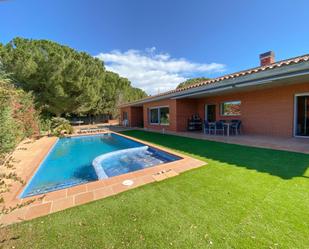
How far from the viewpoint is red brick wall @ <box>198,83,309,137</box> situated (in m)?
9.28

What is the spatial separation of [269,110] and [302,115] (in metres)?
→ 1.54

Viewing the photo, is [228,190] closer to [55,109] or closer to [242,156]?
[242,156]

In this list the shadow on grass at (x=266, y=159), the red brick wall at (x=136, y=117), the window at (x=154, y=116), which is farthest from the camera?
the red brick wall at (x=136, y=117)

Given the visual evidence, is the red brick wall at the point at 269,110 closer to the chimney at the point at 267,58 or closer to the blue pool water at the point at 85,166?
the chimney at the point at 267,58

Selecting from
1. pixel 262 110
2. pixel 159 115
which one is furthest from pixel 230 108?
pixel 159 115

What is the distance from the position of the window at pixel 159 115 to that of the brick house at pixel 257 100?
3.6 inches

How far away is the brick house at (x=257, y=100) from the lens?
7047 mm

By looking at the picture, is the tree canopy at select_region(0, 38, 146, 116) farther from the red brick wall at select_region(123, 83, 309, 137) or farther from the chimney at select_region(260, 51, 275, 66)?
the chimney at select_region(260, 51, 275, 66)

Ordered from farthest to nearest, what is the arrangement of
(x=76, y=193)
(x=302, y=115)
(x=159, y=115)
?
(x=159, y=115)
(x=302, y=115)
(x=76, y=193)

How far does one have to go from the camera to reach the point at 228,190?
3.60 meters

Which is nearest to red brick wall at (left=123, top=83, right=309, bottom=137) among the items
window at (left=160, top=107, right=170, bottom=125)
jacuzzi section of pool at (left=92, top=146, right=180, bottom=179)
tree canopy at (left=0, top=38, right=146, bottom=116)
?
window at (left=160, top=107, right=170, bottom=125)

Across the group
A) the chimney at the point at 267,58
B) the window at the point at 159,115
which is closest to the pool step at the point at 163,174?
the window at the point at 159,115

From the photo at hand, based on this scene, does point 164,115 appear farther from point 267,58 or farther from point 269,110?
point 267,58

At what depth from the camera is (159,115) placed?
53.7 feet
